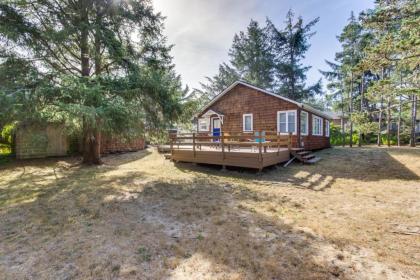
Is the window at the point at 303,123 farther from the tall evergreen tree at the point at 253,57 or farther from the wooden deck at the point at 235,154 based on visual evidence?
the tall evergreen tree at the point at 253,57

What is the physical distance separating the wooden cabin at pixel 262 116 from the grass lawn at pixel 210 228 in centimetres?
524

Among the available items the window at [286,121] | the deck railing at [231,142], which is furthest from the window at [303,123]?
the deck railing at [231,142]

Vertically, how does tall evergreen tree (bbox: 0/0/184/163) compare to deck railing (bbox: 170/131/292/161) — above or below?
above

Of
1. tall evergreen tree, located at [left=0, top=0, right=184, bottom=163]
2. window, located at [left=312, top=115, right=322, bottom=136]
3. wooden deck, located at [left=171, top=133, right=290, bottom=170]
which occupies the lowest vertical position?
wooden deck, located at [left=171, top=133, right=290, bottom=170]

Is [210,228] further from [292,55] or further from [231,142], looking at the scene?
[292,55]

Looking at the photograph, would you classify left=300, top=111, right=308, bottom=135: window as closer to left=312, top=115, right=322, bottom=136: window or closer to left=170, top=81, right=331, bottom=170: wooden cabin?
left=170, top=81, right=331, bottom=170: wooden cabin

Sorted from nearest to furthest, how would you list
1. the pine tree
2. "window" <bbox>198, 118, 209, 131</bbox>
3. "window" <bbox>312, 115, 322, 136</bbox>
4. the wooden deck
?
1. the wooden deck
2. "window" <bbox>312, 115, 322, 136</bbox>
3. "window" <bbox>198, 118, 209, 131</bbox>
4. the pine tree

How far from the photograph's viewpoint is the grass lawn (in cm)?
260

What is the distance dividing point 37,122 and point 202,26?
9.23 meters

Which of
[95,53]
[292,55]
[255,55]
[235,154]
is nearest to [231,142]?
[235,154]

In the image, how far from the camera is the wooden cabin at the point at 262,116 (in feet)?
39.6

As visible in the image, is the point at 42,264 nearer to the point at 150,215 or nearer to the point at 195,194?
the point at 150,215

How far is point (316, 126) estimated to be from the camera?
14.6 m

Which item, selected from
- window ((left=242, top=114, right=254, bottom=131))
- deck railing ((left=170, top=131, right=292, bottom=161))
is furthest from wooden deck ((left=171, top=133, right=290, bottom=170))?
window ((left=242, top=114, right=254, bottom=131))
